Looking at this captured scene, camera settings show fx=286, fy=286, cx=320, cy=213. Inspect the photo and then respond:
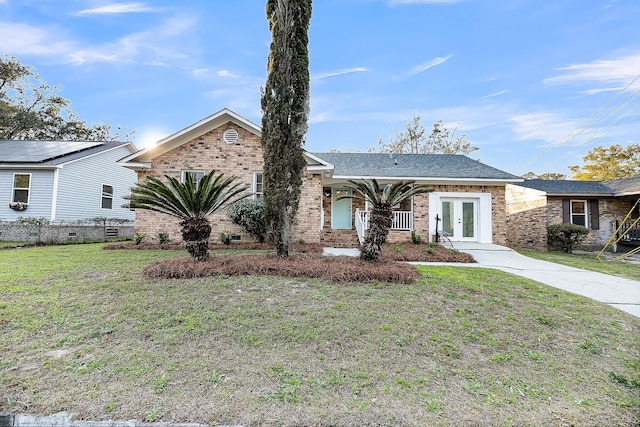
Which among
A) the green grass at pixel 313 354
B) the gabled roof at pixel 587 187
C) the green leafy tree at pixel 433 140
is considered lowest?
the green grass at pixel 313 354

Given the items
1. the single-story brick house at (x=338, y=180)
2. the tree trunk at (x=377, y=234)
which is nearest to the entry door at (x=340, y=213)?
the single-story brick house at (x=338, y=180)

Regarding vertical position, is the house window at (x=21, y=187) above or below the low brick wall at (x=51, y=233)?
above

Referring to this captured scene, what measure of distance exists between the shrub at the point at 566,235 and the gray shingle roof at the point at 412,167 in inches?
146

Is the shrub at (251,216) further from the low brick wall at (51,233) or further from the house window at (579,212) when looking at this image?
the house window at (579,212)

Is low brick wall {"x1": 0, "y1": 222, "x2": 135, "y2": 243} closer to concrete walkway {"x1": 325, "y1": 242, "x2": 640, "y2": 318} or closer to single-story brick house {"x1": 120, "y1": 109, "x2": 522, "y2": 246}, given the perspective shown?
single-story brick house {"x1": 120, "y1": 109, "x2": 522, "y2": 246}

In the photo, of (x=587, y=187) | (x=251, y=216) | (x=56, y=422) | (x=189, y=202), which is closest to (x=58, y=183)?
(x=251, y=216)

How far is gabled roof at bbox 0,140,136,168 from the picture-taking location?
1377 centimetres

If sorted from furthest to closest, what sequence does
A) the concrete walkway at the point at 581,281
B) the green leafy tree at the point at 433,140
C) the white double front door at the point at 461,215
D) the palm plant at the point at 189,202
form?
1. the green leafy tree at the point at 433,140
2. the white double front door at the point at 461,215
3. the palm plant at the point at 189,202
4. the concrete walkway at the point at 581,281

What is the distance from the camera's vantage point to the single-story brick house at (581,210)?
48.0 feet

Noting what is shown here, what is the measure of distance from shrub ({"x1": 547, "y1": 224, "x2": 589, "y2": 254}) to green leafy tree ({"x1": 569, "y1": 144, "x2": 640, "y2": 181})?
51.2 ft

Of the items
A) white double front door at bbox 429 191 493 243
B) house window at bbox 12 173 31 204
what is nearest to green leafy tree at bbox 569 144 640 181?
white double front door at bbox 429 191 493 243

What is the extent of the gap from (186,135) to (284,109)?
5959mm

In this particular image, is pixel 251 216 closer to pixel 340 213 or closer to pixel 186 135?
pixel 186 135

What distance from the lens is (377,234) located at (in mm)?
7020
